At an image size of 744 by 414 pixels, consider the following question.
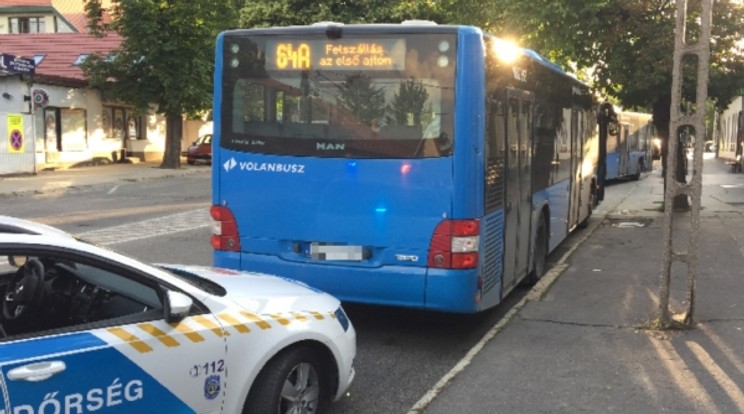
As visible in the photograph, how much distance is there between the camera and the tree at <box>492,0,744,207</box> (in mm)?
14078

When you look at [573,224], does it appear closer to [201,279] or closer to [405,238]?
[405,238]

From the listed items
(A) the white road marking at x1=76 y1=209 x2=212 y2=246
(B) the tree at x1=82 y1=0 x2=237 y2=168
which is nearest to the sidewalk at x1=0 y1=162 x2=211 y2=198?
(B) the tree at x1=82 y1=0 x2=237 y2=168

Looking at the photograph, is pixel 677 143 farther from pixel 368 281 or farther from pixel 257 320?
pixel 257 320

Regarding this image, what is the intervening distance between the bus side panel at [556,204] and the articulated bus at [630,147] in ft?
48.6

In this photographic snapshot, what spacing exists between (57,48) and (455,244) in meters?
37.2

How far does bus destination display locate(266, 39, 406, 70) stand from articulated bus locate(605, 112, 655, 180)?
20.0 meters

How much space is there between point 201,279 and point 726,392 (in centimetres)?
364

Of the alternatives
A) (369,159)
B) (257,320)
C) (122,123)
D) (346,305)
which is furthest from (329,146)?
(122,123)

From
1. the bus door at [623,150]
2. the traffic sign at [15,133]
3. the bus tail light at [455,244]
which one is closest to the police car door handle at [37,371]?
the bus tail light at [455,244]

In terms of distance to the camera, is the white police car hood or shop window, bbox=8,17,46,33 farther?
shop window, bbox=8,17,46,33

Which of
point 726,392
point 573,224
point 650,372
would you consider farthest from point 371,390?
point 573,224

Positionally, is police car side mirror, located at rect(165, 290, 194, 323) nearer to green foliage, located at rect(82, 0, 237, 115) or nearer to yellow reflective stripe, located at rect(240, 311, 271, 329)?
yellow reflective stripe, located at rect(240, 311, 271, 329)

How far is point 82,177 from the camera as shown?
25.1 m

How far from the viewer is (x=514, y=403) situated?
4703 millimetres
